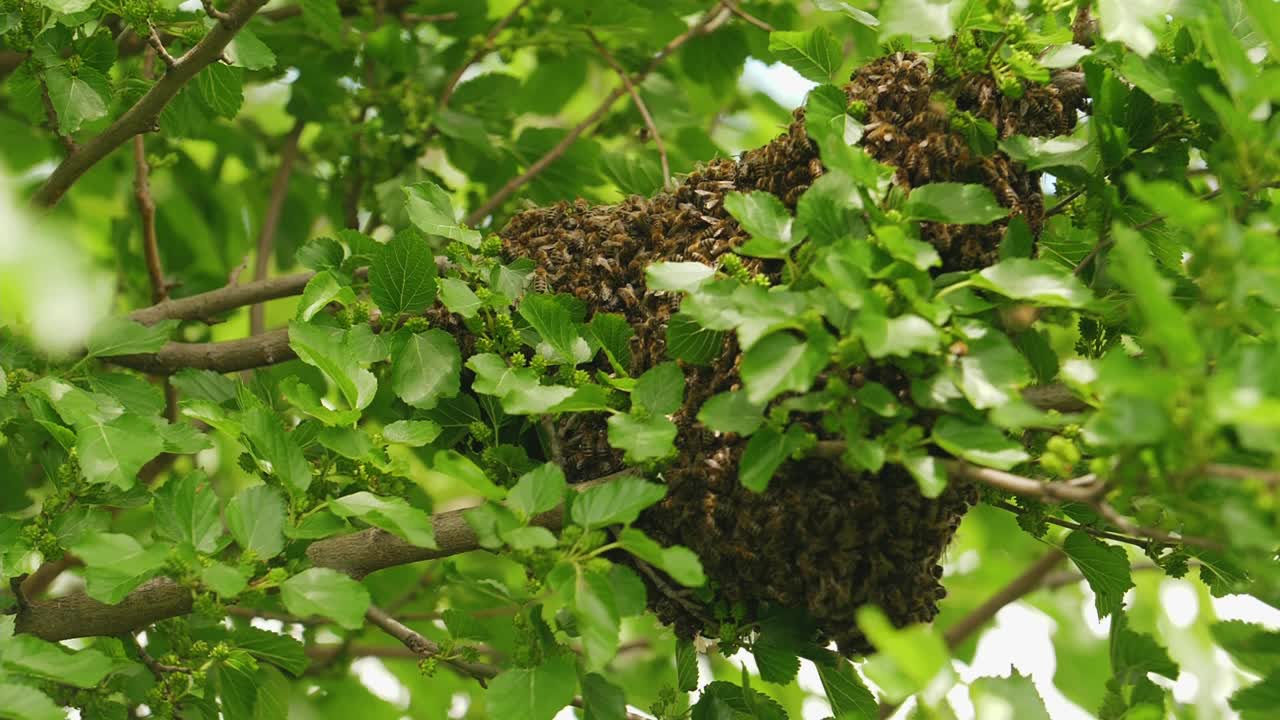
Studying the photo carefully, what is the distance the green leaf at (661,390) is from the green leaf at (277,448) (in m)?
0.35

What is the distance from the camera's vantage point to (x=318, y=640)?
95.1 inches

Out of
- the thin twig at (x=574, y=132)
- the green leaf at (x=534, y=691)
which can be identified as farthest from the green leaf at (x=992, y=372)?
the thin twig at (x=574, y=132)

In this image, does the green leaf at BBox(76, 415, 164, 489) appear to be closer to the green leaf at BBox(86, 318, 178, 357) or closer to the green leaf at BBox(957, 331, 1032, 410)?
the green leaf at BBox(86, 318, 178, 357)

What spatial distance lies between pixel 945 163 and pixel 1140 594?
80.3 inches

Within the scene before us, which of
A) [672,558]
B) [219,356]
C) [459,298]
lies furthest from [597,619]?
[219,356]

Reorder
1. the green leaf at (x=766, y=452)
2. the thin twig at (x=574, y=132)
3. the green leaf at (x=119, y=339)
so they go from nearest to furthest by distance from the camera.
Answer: the green leaf at (x=766, y=452) → the green leaf at (x=119, y=339) → the thin twig at (x=574, y=132)

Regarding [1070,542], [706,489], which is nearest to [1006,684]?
[1070,542]

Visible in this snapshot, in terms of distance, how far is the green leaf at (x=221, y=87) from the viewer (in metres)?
1.52

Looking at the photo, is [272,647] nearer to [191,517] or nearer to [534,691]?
[191,517]

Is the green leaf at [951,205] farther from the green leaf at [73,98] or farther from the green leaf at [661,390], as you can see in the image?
the green leaf at [73,98]

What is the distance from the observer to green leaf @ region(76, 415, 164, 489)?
124 centimetres

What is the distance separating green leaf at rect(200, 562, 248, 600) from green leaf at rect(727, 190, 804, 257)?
54 centimetres

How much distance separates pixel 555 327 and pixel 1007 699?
0.58 meters

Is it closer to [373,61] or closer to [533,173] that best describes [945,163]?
[533,173]
